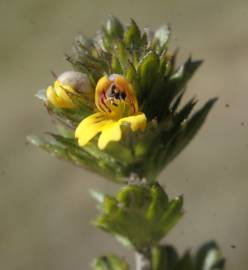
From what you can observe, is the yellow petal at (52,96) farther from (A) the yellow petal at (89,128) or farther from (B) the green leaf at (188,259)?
(B) the green leaf at (188,259)

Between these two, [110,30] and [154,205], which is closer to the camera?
[154,205]

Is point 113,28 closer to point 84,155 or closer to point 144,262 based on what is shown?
point 84,155

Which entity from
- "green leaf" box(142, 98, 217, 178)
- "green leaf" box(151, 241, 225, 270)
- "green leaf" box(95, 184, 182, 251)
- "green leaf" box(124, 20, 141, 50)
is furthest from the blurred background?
"green leaf" box(124, 20, 141, 50)

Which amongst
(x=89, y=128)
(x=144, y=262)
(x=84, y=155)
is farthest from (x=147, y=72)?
(x=144, y=262)

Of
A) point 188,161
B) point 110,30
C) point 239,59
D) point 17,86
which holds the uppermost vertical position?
point 17,86

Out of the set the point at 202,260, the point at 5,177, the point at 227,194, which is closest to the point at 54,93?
the point at 202,260

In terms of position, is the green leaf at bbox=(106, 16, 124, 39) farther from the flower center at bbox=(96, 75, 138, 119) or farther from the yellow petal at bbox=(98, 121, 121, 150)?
the yellow petal at bbox=(98, 121, 121, 150)

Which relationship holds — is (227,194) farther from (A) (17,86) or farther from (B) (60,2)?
(B) (60,2)
